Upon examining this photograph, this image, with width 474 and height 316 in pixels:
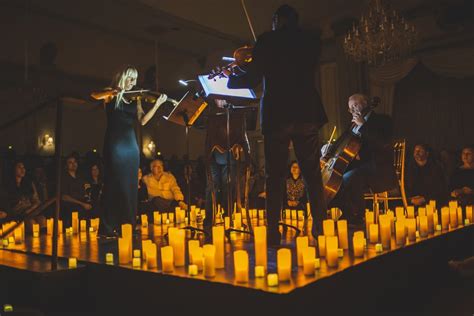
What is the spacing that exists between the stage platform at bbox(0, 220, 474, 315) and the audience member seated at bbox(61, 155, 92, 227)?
7.73 ft

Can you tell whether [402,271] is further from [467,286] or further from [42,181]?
[42,181]

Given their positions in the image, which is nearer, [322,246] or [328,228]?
[322,246]


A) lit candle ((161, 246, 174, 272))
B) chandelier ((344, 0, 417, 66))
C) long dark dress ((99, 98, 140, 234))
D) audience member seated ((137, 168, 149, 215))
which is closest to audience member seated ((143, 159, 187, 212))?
audience member seated ((137, 168, 149, 215))

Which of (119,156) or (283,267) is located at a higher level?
(119,156)

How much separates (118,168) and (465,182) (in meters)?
3.56

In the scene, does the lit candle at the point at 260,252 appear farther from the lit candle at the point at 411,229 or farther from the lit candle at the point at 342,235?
the lit candle at the point at 411,229

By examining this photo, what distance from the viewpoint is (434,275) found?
2691 millimetres

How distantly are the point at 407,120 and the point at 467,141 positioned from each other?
112 cm

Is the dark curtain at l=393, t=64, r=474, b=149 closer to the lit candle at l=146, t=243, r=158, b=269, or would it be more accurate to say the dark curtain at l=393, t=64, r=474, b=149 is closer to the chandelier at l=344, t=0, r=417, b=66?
the chandelier at l=344, t=0, r=417, b=66

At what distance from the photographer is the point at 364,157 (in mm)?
3789

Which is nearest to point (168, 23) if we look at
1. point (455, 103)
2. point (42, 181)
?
point (42, 181)

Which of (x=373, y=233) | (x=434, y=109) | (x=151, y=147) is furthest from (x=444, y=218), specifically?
(x=151, y=147)

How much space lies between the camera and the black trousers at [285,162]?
251 centimetres

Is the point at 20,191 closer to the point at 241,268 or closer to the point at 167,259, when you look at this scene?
the point at 167,259
